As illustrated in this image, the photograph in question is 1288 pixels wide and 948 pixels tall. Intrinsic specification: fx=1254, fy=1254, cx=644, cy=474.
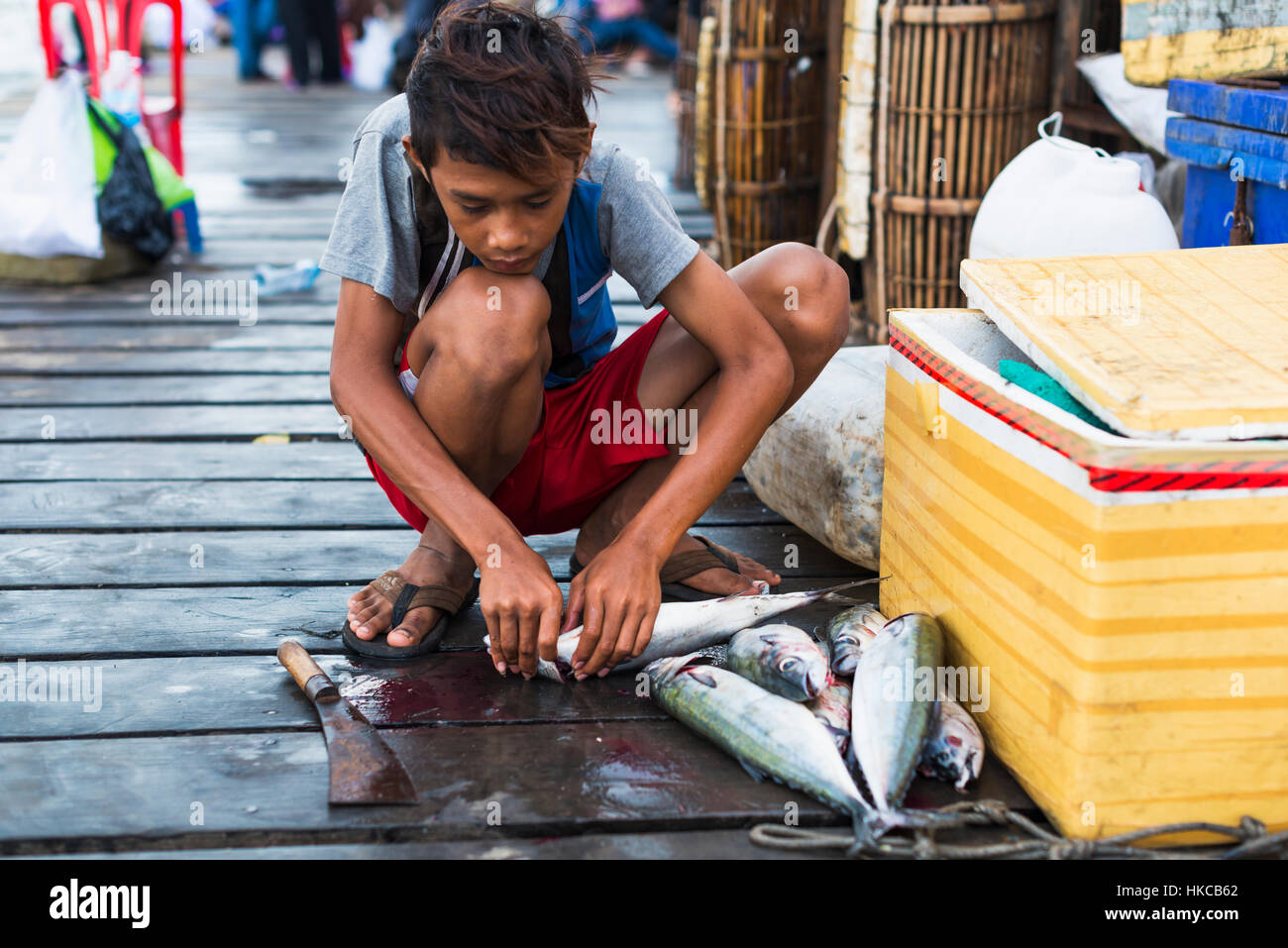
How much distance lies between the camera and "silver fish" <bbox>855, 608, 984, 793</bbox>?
169 centimetres

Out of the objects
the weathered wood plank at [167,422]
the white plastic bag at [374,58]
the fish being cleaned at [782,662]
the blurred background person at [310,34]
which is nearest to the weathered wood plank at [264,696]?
the fish being cleaned at [782,662]

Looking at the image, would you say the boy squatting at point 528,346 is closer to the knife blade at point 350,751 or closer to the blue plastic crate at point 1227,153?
the knife blade at point 350,751

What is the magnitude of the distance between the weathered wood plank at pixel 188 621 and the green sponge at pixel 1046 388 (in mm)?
637

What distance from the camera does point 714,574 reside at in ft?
A: 7.50

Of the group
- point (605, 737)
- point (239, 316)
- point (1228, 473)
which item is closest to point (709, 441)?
point (605, 737)

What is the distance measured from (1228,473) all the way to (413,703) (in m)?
1.20

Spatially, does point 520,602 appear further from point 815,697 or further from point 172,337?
point 172,337

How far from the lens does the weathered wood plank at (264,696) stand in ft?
6.21

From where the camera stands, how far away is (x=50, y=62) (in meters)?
5.07

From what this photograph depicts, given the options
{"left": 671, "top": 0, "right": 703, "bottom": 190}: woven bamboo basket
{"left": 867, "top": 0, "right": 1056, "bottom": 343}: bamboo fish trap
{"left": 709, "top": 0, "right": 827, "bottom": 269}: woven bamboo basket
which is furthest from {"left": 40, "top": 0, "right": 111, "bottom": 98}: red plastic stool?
{"left": 867, "top": 0, "right": 1056, "bottom": 343}: bamboo fish trap

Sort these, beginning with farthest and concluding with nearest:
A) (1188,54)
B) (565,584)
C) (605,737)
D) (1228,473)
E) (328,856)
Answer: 1. (1188,54)
2. (565,584)
3. (605,737)
4. (328,856)
5. (1228,473)

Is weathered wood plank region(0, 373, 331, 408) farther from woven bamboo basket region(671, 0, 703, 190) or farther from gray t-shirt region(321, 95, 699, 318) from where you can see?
woven bamboo basket region(671, 0, 703, 190)
